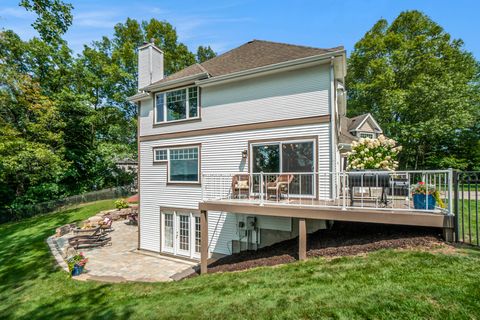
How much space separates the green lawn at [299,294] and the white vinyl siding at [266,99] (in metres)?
5.02

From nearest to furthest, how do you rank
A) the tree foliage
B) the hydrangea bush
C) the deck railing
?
the deck railing → the hydrangea bush → the tree foliage

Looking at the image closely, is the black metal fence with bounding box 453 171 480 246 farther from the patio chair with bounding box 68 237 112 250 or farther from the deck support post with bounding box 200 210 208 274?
the patio chair with bounding box 68 237 112 250

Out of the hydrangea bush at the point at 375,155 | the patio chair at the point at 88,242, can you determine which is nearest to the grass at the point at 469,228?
the hydrangea bush at the point at 375,155

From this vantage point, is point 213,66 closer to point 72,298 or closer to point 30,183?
point 72,298

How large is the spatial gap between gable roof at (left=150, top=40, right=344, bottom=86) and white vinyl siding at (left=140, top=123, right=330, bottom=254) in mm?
2691

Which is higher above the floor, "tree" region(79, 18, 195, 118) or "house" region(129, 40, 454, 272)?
"tree" region(79, 18, 195, 118)

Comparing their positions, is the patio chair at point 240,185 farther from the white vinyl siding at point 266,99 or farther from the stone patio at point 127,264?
the stone patio at point 127,264

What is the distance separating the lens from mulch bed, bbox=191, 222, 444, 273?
5497 millimetres

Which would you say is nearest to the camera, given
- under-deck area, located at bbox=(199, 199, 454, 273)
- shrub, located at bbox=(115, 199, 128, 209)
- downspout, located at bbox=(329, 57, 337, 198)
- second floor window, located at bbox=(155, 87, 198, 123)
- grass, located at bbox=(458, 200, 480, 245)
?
grass, located at bbox=(458, 200, 480, 245)

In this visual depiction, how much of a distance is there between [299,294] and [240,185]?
4.91m

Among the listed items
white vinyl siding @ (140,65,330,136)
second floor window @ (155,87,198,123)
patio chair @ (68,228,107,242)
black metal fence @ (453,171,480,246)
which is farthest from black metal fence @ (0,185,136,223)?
black metal fence @ (453,171,480,246)

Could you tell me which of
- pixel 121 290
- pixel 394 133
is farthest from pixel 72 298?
pixel 394 133

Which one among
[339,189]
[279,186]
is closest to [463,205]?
[339,189]

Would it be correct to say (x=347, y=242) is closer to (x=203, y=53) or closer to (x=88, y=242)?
(x=88, y=242)
